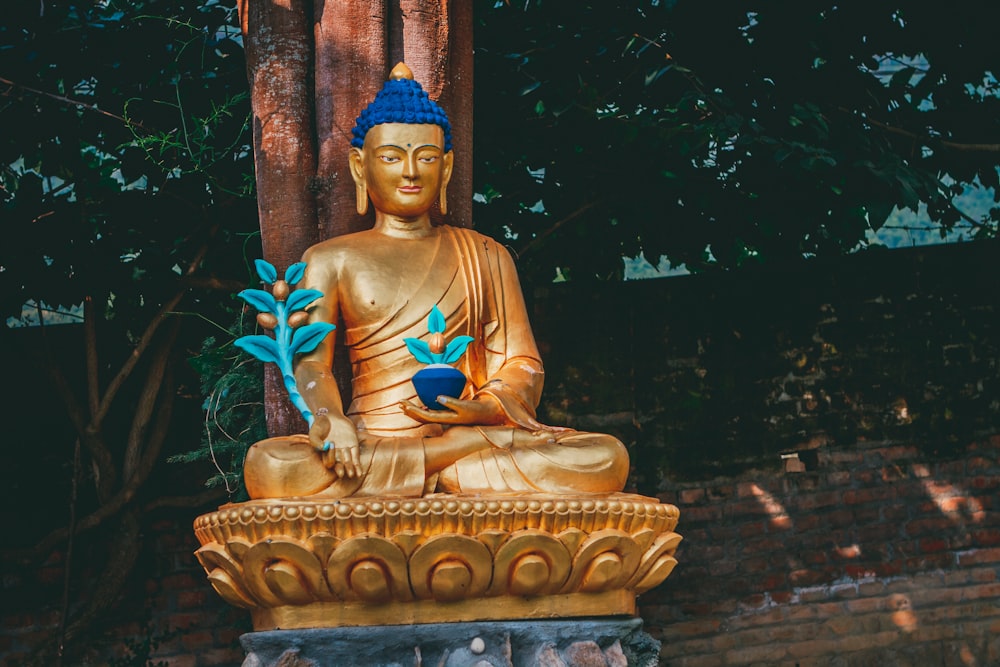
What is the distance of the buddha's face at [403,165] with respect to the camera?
12.7ft

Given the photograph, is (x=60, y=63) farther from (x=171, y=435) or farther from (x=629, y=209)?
(x=629, y=209)

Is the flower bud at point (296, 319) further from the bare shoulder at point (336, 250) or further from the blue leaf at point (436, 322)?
the blue leaf at point (436, 322)

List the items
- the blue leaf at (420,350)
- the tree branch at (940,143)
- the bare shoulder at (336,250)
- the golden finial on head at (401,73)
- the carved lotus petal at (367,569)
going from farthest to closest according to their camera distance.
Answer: the tree branch at (940,143) < the golden finial on head at (401,73) < the bare shoulder at (336,250) < the blue leaf at (420,350) < the carved lotus petal at (367,569)

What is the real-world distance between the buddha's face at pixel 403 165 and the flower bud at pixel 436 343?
0.50m

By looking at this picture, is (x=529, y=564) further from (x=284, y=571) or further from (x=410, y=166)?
(x=410, y=166)

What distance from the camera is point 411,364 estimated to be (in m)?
3.79

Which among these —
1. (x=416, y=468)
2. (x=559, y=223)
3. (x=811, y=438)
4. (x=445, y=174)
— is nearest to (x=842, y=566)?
(x=811, y=438)

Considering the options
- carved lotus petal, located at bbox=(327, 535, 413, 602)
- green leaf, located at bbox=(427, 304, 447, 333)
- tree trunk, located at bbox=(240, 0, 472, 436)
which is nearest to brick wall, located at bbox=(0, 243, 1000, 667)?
tree trunk, located at bbox=(240, 0, 472, 436)

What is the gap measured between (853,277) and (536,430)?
10.8 feet

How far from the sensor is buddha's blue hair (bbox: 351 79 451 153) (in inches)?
152

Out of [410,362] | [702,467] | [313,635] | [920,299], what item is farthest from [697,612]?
[313,635]

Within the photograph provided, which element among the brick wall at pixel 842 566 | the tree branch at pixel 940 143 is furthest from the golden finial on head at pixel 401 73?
the brick wall at pixel 842 566

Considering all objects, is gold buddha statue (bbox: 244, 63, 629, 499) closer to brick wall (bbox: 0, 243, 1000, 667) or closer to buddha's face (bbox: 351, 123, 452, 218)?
buddha's face (bbox: 351, 123, 452, 218)

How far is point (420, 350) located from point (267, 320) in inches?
16.3
